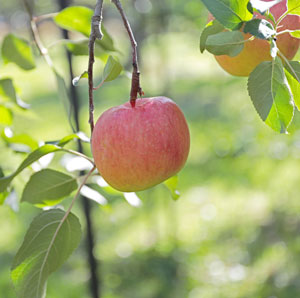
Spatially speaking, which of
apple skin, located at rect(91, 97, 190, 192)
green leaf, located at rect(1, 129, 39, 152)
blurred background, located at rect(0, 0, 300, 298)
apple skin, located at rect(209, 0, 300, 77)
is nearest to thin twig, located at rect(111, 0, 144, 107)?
apple skin, located at rect(91, 97, 190, 192)

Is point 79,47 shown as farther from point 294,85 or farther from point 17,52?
point 294,85

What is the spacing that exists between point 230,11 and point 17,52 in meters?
0.52

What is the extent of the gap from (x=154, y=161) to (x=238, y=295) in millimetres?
1662

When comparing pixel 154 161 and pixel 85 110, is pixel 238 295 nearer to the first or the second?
pixel 154 161

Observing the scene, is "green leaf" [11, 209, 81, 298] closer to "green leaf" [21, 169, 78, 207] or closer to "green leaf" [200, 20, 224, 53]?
"green leaf" [21, 169, 78, 207]

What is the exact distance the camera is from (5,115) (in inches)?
35.1

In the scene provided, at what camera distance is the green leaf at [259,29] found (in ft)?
1.48

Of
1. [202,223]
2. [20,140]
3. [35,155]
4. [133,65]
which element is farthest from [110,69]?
[202,223]

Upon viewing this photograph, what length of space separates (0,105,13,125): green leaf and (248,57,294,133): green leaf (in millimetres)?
528

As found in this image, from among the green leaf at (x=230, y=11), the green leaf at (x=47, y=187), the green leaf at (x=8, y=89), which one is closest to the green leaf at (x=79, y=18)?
the green leaf at (x=8, y=89)

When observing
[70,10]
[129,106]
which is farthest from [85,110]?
[129,106]

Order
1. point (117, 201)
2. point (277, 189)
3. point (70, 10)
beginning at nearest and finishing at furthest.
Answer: point (70, 10) < point (277, 189) < point (117, 201)

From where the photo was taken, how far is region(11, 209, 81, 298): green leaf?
0.61 m

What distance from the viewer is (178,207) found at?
2922mm
